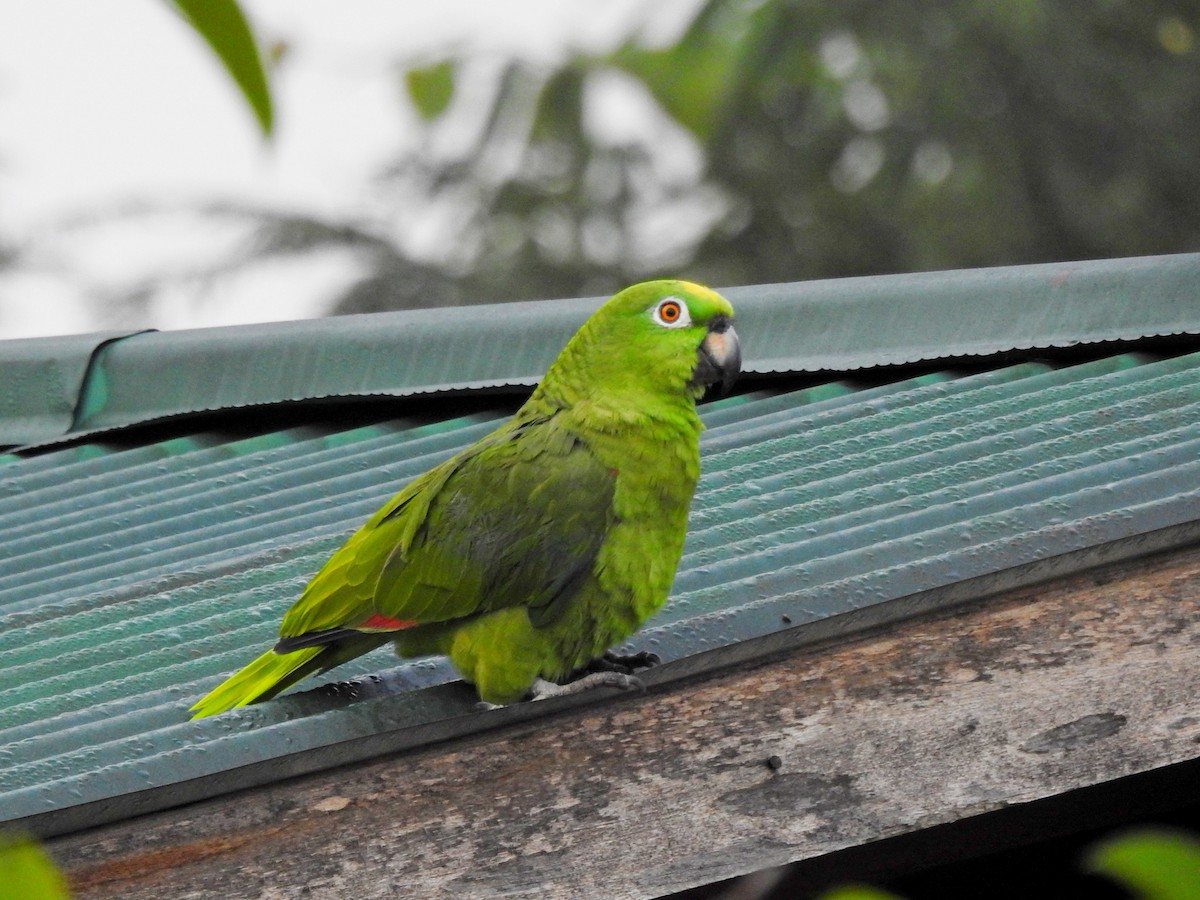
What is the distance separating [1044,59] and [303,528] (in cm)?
653

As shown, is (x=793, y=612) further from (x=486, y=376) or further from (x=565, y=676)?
(x=486, y=376)

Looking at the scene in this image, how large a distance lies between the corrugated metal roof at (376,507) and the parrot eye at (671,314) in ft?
1.24

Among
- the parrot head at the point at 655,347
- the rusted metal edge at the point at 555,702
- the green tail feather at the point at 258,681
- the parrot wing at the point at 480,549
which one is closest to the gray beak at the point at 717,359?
the parrot head at the point at 655,347

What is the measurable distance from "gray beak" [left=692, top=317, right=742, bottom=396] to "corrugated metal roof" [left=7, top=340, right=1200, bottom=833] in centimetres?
28

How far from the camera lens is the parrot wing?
6.65 ft

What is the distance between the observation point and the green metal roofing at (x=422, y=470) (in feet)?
5.95

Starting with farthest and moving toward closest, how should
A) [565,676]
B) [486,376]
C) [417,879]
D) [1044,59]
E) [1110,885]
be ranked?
1. [1044,59]
2. [486,376]
3. [1110,885]
4. [565,676]
5. [417,879]

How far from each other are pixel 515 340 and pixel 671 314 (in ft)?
4.67

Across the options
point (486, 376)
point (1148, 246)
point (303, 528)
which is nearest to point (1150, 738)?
point (303, 528)

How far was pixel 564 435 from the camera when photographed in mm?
2162

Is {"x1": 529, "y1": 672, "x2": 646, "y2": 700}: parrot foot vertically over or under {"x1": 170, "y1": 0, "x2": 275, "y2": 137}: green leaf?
over

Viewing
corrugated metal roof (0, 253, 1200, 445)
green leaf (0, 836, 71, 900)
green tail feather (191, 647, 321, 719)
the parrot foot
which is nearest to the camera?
green leaf (0, 836, 71, 900)

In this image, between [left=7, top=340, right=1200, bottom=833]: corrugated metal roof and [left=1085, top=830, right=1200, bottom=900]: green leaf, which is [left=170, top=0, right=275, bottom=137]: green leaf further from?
[left=7, top=340, right=1200, bottom=833]: corrugated metal roof

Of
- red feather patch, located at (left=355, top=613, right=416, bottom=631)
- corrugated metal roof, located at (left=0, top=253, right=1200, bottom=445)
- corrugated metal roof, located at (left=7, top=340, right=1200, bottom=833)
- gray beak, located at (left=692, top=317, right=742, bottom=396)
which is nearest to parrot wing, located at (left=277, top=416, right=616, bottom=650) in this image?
red feather patch, located at (left=355, top=613, right=416, bottom=631)
